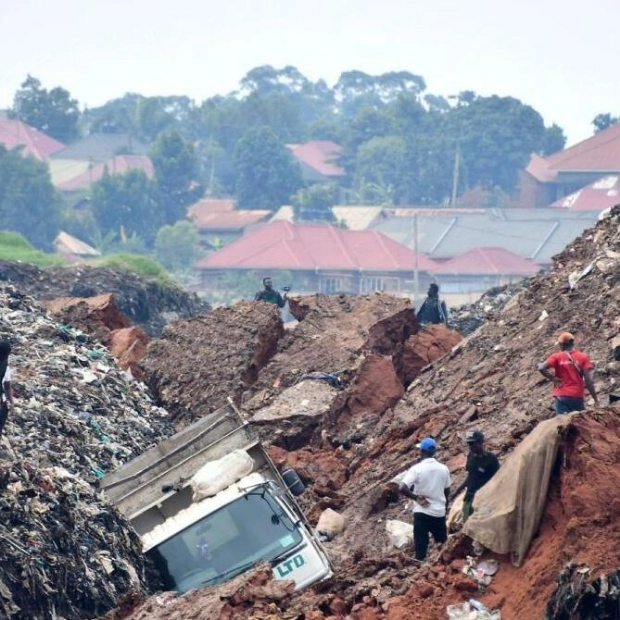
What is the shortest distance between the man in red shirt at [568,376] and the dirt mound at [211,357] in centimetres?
883

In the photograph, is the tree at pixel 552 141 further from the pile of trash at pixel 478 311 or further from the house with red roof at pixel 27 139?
the pile of trash at pixel 478 311

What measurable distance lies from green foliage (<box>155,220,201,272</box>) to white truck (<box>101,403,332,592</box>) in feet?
249

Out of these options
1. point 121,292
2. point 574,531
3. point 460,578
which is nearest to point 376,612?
point 460,578

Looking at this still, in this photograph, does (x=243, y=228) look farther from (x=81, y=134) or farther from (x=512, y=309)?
(x=512, y=309)

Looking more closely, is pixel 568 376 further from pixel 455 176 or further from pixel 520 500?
pixel 455 176

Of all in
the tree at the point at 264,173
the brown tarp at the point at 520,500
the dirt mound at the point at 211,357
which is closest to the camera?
the brown tarp at the point at 520,500

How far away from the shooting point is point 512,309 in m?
24.1

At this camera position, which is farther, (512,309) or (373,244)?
(373,244)

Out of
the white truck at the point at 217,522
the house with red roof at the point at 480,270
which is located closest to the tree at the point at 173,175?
the house with red roof at the point at 480,270

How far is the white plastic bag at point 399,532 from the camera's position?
1638 cm

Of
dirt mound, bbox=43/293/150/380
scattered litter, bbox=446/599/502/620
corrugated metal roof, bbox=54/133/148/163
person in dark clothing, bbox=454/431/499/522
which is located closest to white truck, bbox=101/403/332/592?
person in dark clothing, bbox=454/431/499/522

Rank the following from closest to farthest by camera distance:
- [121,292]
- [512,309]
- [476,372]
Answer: [476,372] → [512,309] → [121,292]

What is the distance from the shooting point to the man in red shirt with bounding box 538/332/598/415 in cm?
1650

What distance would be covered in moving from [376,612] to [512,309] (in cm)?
1186
